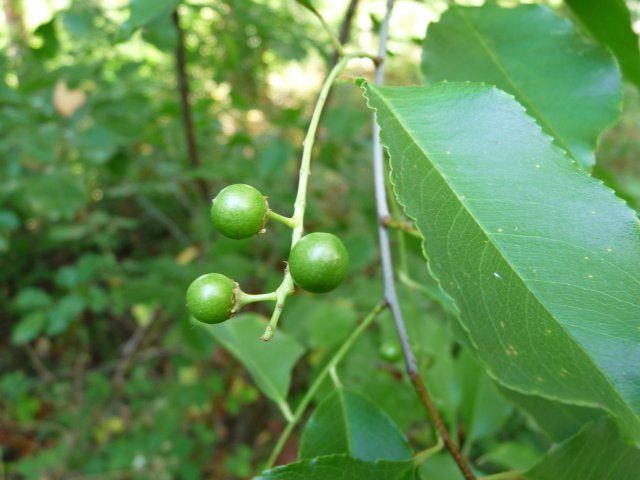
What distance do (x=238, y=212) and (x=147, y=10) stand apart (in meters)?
0.79

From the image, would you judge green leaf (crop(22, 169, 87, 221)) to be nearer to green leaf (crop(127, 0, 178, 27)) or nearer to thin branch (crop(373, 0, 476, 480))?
green leaf (crop(127, 0, 178, 27))

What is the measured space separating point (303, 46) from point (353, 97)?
2.91 meters

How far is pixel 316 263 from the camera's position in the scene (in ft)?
2.36

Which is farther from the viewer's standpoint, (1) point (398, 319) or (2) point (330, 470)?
(1) point (398, 319)

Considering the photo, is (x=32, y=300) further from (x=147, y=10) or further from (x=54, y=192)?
(x=147, y=10)

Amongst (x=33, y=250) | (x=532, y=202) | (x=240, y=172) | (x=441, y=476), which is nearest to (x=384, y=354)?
(x=441, y=476)

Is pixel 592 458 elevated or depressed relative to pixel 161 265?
elevated

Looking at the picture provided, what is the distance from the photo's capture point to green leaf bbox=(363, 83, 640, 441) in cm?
69

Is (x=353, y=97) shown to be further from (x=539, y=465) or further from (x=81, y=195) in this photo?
(x=539, y=465)

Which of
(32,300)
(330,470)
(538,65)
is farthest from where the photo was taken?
(32,300)

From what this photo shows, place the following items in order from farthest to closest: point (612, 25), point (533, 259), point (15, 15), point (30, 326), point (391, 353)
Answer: point (15, 15)
point (30, 326)
point (391, 353)
point (612, 25)
point (533, 259)

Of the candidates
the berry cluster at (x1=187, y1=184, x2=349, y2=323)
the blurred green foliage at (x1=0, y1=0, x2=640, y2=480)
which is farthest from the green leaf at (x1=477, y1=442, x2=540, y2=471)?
the berry cluster at (x1=187, y1=184, x2=349, y2=323)

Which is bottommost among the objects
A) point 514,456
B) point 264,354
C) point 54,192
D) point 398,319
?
point 54,192

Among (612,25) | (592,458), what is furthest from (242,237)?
(612,25)
